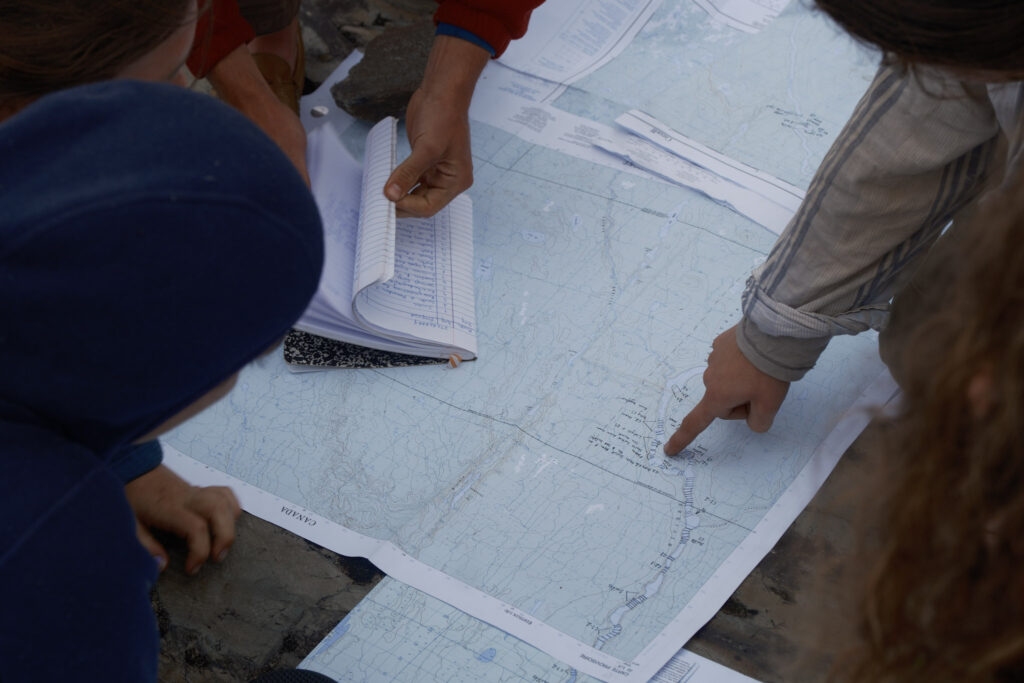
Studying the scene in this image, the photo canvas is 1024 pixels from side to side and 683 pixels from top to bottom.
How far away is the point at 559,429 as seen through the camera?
50.0 inches

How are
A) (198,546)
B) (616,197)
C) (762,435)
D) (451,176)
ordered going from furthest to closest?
(616,197), (451,176), (762,435), (198,546)

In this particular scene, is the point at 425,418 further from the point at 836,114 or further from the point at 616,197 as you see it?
the point at 836,114

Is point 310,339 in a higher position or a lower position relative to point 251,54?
lower

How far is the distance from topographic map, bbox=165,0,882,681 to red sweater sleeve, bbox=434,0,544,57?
0.23m

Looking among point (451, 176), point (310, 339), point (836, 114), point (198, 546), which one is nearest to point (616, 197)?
point (451, 176)

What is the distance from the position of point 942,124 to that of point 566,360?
61 centimetres

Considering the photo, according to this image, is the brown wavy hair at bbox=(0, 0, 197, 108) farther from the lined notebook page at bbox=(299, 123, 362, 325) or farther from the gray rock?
the gray rock

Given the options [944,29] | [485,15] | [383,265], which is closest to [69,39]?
[383,265]

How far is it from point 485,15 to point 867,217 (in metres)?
0.75

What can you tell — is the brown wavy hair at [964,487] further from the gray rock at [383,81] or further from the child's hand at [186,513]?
the gray rock at [383,81]

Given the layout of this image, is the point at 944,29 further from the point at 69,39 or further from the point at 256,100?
the point at 256,100

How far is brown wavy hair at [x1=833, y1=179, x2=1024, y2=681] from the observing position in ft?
1.62

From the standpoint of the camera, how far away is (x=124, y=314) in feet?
2.14

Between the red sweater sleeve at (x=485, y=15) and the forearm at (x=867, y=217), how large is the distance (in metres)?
0.64
